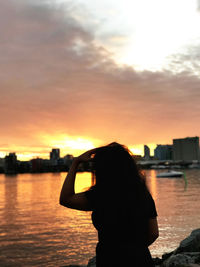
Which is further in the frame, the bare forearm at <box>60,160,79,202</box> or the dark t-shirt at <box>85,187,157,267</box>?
the bare forearm at <box>60,160,79,202</box>

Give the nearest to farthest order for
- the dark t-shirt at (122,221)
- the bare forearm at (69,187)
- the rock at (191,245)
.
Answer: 1. the dark t-shirt at (122,221)
2. the bare forearm at (69,187)
3. the rock at (191,245)

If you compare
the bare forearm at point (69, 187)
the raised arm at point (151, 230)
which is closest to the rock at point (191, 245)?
the raised arm at point (151, 230)

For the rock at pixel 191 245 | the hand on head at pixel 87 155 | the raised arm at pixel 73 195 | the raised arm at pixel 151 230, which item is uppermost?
the hand on head at pixel 87 155

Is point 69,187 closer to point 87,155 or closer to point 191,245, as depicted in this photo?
point 87,155

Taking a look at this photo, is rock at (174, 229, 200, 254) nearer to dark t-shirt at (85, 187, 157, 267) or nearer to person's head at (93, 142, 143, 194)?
dark t-shirt at (85, 187, 157, 267)

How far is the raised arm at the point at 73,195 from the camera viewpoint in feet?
9.34

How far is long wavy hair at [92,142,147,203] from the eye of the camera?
2.76 meters

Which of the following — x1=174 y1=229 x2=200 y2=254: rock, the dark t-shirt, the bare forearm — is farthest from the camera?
x1=174 y1=229 x2=200 y2=254: rock

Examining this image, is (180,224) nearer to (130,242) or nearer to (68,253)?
(68,253)

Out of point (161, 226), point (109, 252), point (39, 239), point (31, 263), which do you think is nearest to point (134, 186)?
point (109, 252)

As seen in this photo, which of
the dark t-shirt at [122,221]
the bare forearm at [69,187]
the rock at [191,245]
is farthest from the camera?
the rock at [191,245]

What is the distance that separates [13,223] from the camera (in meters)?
34.0

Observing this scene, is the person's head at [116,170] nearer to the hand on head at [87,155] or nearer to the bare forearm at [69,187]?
the hand on head at [87,155]

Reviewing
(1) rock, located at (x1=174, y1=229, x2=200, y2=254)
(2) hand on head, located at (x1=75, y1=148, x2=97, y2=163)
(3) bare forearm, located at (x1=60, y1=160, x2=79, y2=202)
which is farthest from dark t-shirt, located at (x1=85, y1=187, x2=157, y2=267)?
(1) rock, located at (x1=174, y1=229, x2=200, y2=254)
